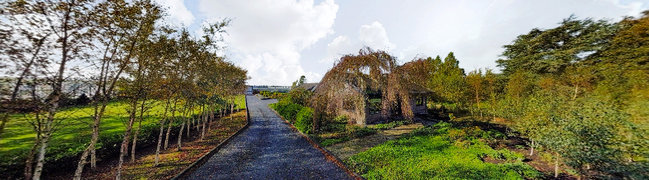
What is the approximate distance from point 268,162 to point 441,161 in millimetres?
7660

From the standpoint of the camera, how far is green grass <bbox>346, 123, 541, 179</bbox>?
6895 millimetres

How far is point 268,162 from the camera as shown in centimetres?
930

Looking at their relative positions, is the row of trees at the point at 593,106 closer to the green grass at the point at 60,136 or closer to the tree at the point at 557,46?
the tree at the point at 557,46

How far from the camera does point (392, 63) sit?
1230cm

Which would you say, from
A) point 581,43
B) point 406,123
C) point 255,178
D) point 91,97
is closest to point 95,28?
point 91,97

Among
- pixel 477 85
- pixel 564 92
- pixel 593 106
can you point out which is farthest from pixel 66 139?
pixel 477 85

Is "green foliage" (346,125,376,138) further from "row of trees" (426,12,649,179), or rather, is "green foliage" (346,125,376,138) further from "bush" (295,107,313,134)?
"row of trees" (426,12,649,179)

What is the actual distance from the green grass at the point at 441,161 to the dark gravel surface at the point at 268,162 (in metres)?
1.58

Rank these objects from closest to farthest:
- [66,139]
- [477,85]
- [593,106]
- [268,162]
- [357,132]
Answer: [593,106]
[268,162]
[66,139]
[357,132]
[477,85]

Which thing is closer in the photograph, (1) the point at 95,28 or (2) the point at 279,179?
(1) the point at 95,28

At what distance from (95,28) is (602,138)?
43.5 ft

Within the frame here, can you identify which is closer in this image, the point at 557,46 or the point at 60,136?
the point at 60,136

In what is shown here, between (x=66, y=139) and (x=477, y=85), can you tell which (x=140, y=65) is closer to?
(x=66, y=139)

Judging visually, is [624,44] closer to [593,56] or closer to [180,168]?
[593,56]
